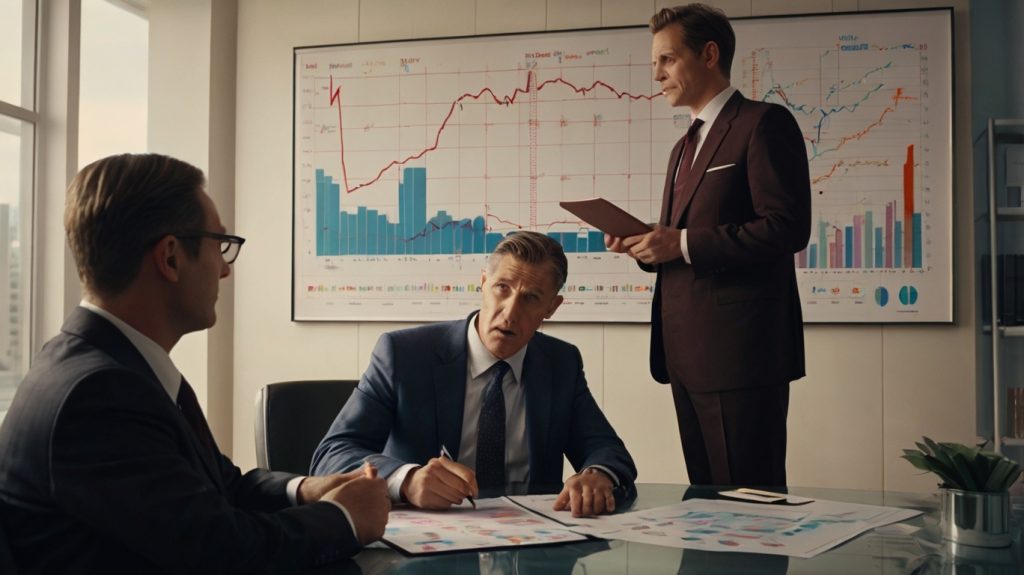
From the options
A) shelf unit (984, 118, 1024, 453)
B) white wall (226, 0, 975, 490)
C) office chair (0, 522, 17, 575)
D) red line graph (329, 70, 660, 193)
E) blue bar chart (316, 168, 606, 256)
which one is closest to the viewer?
office chair (0, 522, 17, 575)

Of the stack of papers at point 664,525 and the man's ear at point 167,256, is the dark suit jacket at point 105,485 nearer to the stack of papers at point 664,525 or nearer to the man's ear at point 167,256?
the man's ear at point 167,256

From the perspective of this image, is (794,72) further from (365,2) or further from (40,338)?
(40,338)

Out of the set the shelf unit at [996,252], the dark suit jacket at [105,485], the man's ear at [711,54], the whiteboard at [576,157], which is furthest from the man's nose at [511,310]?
the shelf unit at [996,252]

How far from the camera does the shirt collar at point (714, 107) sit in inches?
101

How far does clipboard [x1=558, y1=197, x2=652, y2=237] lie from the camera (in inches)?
92.8

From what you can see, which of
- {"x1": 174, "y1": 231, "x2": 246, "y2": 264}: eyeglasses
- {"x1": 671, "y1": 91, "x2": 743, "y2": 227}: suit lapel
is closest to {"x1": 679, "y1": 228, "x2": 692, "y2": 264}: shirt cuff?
{"x1": 671, "y1": 91, "x2": 743, "y2": 227}: suit lapel

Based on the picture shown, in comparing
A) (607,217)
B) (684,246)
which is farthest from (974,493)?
(607,217)

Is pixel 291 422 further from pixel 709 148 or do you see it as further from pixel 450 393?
pixel 709 148

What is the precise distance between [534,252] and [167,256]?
3.51 feet

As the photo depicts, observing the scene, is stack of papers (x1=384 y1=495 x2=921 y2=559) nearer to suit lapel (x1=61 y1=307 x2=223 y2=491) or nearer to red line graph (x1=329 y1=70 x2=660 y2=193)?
suit lapel (x1=61 y1=307 x2=223 y2=491)

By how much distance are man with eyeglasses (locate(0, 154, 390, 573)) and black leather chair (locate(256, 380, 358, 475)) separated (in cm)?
94

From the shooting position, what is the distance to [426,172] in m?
4.06

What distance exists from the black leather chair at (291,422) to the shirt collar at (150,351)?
0.98 metres

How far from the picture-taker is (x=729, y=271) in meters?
2.41
